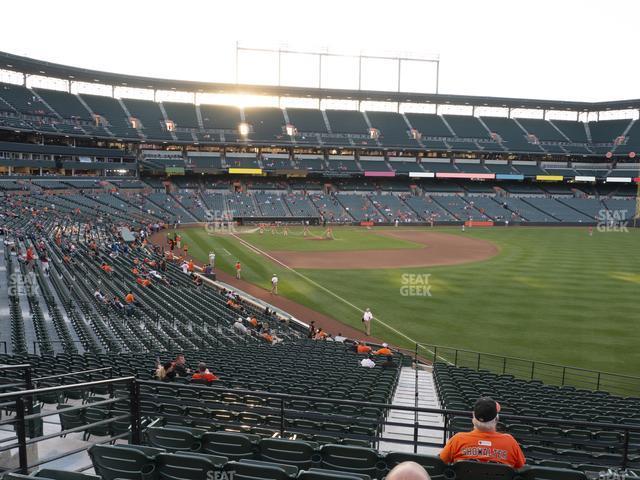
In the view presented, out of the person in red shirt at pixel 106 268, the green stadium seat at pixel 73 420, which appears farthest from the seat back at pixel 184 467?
the person in red shirt at pixel 106 268

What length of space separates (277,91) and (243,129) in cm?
984

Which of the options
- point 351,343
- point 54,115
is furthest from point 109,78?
point 351,343

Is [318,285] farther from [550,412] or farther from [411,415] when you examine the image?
[550,412]

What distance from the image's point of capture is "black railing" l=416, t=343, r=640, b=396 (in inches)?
639

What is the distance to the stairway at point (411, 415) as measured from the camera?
25.8ft

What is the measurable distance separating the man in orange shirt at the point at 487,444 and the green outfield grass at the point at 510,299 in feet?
56.2

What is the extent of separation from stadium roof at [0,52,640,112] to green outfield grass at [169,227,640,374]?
43.3 metres

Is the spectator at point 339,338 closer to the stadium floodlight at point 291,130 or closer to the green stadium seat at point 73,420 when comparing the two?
the green stadium seat at point 73,420

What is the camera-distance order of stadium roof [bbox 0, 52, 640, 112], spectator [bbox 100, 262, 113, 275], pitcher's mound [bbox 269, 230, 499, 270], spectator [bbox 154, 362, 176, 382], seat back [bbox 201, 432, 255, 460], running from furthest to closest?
stadium roof [bbox 0, 52, 640, 112]
pitcher's mound [bbox 269, 230, 499, 270]
spectator [bbox 100, 262, 113, 275]
spectator [bbox 154, 362, 176, 382]
seat back [bbox 201, 432, 255, 460]

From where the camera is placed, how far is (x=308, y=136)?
88750 mm

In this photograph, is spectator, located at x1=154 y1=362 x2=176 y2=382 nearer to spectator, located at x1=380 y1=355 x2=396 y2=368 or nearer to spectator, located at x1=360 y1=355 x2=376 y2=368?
spectator, located at x1=360 y1=355 x2=376 y2=368

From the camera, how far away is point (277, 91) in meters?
88.4

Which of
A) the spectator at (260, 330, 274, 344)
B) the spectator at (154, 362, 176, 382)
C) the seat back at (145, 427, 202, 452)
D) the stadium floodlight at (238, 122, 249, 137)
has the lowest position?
the spectator at (260, 330, 274, 344)

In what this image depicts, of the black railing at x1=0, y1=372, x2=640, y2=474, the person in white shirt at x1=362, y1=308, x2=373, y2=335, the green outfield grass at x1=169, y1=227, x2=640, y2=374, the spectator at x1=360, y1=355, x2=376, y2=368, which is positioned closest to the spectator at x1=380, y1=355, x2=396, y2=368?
the spectator at x1=360, y1=355, x2=376, y2=368
